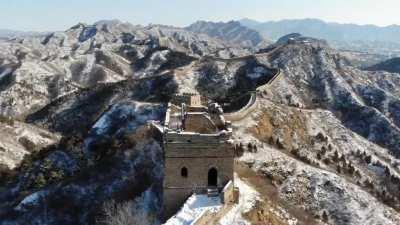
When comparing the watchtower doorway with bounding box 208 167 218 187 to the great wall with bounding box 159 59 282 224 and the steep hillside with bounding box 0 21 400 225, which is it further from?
the steep hillside with bounding box 0 21 400 225

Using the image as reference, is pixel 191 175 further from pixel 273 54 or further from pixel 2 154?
pixel 273 54

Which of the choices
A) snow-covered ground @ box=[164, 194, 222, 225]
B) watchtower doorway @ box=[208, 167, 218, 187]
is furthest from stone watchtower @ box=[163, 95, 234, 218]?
snow-covered ground @ box=[164, 194, 222, 225]

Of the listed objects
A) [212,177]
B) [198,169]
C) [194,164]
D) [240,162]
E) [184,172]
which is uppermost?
[194,164]

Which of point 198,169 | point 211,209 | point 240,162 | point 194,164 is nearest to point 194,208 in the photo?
point 211,209

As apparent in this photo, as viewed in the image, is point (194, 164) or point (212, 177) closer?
point (194, 164)

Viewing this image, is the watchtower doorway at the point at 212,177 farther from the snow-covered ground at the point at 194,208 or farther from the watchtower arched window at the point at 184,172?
the watchtower arched window at the point at 184,172

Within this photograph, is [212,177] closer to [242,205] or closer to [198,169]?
[198,169]

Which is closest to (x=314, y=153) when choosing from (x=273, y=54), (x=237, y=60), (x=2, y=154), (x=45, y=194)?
(x=45, y=194)
